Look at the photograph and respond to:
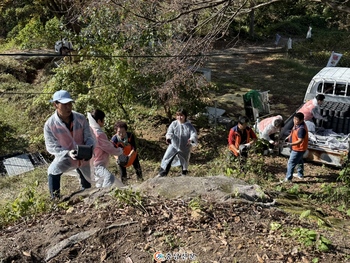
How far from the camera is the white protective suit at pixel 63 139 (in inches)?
175

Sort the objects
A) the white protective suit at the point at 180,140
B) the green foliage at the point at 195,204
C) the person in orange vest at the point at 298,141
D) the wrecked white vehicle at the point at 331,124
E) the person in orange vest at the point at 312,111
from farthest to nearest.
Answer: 1. the person in orange vest at the point at 312,111
2. the wrecked white vehicle at the point at 331,124
3. the person in orange vest at the point at 298,141
4. the white protective suit at the point at 180,140
5. the green foliage at the point at 195,204

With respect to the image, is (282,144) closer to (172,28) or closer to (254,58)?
(172,28)

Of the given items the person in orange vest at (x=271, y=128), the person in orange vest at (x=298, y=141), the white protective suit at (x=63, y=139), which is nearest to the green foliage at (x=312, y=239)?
the white protective suit at (x=63, y=139)

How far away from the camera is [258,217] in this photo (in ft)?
12.3

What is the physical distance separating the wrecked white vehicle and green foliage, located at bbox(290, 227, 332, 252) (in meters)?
4.89

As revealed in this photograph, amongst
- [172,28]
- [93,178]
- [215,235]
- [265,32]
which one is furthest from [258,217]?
[265,32]

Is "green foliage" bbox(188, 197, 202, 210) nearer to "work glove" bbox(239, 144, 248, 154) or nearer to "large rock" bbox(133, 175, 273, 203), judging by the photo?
"large rock" bbox(133, 175, 273, 203)

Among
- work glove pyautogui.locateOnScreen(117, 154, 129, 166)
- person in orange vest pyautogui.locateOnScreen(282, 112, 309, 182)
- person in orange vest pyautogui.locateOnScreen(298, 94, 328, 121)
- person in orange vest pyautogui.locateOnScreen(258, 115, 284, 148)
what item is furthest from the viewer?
person in orange vest pyautogui.locateOnScreen(298, 94, 328, 121)

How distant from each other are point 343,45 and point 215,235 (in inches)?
933

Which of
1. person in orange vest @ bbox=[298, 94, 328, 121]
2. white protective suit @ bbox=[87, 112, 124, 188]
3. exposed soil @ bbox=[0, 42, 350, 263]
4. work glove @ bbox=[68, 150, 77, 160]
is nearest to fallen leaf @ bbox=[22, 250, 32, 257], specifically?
exposed soil @ bbox=[0, 42, 350, 263]

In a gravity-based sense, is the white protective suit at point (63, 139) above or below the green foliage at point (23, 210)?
above

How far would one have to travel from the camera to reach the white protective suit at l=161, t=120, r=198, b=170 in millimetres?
6477

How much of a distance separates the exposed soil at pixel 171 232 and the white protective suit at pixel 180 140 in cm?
216

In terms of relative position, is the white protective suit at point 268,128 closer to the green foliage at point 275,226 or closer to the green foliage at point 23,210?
the green foliage at point 275,226
